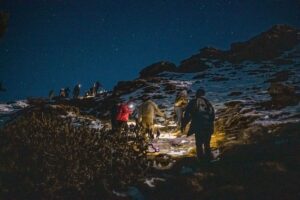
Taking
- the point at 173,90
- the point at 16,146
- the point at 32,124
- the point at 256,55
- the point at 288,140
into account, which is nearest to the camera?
the point at 16,146

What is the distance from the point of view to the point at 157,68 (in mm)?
54281

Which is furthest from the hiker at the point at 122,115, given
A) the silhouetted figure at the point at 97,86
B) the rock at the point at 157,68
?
the rock at the point at 157,68

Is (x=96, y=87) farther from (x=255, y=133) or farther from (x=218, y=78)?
(x=255, y=133)

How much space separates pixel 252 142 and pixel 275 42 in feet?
155

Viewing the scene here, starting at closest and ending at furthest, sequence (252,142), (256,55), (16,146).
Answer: (16,146), (252,142), (256,55)

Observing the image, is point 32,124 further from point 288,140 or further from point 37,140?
point 288,140

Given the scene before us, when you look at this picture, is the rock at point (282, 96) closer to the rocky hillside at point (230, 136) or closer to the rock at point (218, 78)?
the rocky hillside at point (230, 136)

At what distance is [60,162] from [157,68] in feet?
147

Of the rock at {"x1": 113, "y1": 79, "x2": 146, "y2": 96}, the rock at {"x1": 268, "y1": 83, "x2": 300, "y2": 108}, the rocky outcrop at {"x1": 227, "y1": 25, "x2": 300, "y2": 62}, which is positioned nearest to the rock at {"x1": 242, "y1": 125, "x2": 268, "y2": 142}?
the rock at {"x1": 268, "y1": 83, "x2": 300, "y2": 108}

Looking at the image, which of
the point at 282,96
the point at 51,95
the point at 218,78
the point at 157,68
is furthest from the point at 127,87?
the point at 282,96

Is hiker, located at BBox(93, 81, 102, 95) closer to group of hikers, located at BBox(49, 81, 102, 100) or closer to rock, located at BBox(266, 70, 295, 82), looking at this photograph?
group of hikers, located at BBox(49, 81, 102, 100)

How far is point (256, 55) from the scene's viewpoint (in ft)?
177

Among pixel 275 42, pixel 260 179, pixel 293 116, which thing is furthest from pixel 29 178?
pixel 275 42

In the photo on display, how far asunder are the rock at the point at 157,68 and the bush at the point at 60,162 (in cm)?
4097
